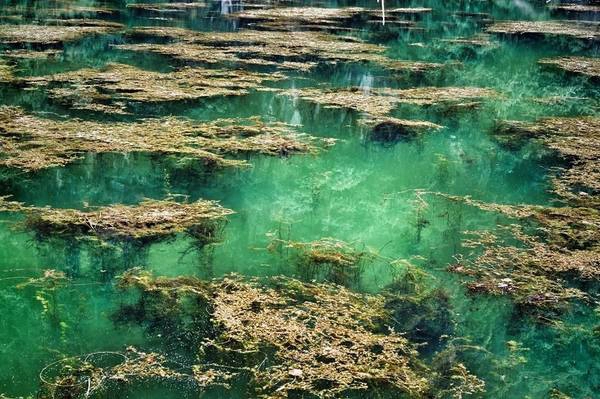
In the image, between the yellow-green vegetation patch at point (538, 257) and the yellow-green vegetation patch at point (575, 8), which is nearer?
the yellow-green vegetation patch at point (538, 257)

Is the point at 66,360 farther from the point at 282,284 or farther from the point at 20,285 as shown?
the point at 282,284

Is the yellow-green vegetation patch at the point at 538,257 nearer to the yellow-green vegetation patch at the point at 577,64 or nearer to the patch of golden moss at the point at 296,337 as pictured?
the patch of golden moss at the point at 296,337

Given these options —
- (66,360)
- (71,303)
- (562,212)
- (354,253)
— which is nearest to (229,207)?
(354,253)

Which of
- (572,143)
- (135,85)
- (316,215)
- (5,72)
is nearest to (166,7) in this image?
(5,72)

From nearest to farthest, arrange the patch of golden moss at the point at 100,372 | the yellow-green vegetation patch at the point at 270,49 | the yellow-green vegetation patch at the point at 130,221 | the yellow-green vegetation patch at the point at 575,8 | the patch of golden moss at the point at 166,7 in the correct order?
the patch of golden moss at the point at 100,372, the yellow-green vegetation patch at the point at 130,221, the yellow-green vegetation patch at the point at 270,49, the patch of golden moss at the point at 166,7, the yellow-green vegetation patch at the point at 575,8

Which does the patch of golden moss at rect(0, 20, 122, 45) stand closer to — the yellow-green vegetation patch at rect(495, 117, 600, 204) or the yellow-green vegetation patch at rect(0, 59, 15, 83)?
the yellow-green vegetation patch at rect(0, 59, 15, 83)

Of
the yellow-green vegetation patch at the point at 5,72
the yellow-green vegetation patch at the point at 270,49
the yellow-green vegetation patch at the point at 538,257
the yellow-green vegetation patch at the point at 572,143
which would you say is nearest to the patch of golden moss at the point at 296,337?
the yellow-green vegetation patch at the point at 538,257
